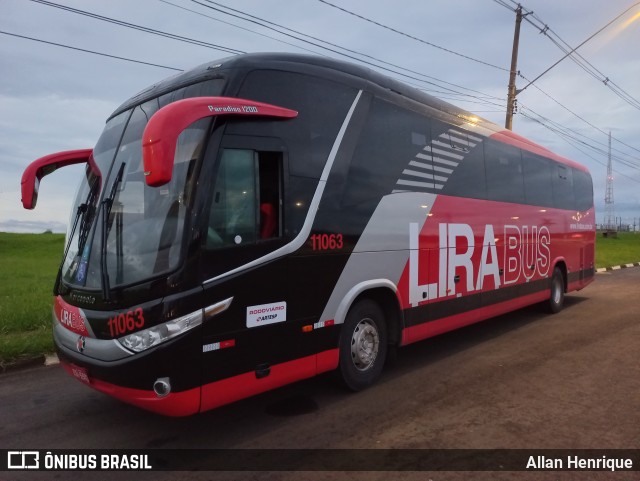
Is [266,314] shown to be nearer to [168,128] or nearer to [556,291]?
[168,128]

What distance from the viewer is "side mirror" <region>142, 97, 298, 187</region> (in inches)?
128

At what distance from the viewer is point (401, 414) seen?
4.82 m

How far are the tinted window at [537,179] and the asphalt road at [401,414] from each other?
11.0 ft

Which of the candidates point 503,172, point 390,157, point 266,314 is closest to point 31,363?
point 266,314

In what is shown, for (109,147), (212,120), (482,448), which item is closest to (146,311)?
(212,120)

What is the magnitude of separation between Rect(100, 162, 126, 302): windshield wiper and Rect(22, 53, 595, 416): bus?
17mm

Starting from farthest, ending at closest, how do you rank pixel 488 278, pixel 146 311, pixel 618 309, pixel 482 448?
pixel 618 309 < pixel 488 278 < pixel 482 448 < pixel 146 311

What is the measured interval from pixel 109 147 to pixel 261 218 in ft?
5.82

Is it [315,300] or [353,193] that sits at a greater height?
[353,193]

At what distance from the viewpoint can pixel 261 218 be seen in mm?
4359

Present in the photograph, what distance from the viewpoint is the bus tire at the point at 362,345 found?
533cm

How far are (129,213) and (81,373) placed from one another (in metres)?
1.47

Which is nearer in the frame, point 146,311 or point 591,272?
point 146,311

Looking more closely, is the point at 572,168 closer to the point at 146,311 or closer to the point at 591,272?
the point at 591,272
